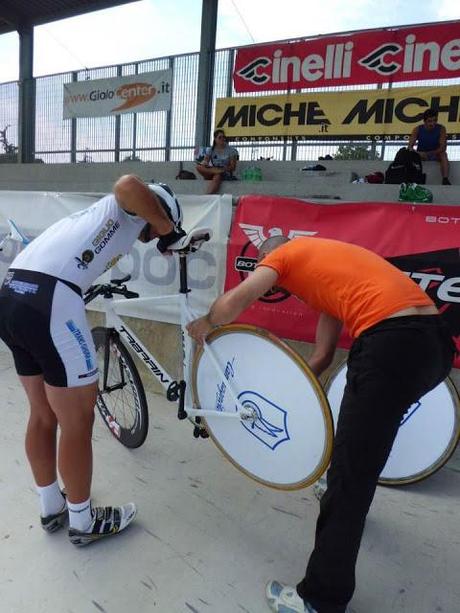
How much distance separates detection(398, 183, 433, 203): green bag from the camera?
5.59m

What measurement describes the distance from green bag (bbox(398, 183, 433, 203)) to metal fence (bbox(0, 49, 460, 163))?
82.1 inches

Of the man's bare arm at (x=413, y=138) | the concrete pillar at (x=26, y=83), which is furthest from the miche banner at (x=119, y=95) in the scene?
the man's bare arm at (x=413, y=138)

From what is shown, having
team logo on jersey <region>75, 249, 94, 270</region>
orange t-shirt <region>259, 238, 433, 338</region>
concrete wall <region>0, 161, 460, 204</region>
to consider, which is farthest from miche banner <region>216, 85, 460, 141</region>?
team logo on jersey <region>75, 249, 94, 270</region>

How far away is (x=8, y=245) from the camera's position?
4.50 metres

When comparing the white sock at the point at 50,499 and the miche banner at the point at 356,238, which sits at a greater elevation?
the miche banner at the point at 356,238

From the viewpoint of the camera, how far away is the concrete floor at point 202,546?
183 centimetres

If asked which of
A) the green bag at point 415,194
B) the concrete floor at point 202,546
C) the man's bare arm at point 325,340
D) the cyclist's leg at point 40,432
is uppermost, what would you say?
the green bag at point 415,194

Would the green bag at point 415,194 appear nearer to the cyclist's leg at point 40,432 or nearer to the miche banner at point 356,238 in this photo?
the miche banner at point 356,238

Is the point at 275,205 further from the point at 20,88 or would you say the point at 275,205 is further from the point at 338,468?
Answer: the point at 20,88

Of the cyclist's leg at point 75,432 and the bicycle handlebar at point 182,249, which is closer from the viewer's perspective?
the cyclist's leg at point 75,432

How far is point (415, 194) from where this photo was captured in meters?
5.62

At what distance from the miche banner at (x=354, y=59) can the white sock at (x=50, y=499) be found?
7922 millimetres

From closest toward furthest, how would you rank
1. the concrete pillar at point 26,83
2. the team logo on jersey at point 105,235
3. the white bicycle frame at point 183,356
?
the team logo on jersey at point 105,235
the white bicycle frame at point 183,356
the concrete pillar at point 26,83

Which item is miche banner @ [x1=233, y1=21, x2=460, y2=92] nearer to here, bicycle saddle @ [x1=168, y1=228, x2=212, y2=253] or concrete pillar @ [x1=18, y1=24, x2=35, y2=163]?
concrete pillar @ [x1=18, y1=24, x2=35, y2=163]
